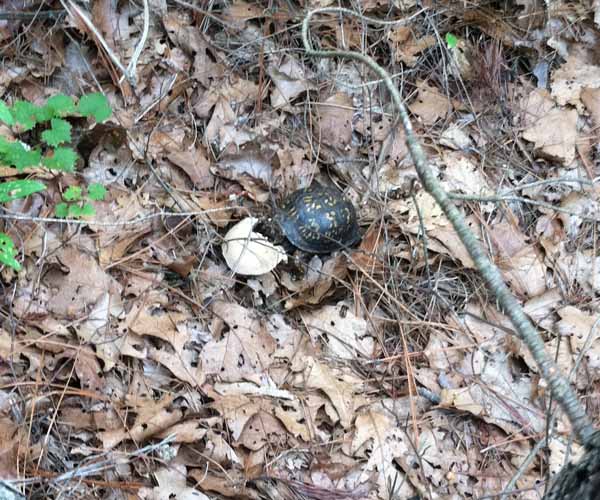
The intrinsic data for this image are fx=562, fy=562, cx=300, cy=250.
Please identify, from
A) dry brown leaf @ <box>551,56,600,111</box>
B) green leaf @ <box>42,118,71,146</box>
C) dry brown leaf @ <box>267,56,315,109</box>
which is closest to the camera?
green leaf @ <box>42,118,71,146</box>

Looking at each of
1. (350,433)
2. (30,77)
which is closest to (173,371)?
(350,433)

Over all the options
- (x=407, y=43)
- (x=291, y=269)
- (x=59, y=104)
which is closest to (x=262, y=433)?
(x=291, y=269)

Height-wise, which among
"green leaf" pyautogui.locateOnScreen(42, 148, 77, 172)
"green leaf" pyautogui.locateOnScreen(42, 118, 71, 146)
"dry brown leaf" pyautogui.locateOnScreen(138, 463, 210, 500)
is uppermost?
"green leaf" pyautogui.locateOnScreen(42, 118, 71, 146)

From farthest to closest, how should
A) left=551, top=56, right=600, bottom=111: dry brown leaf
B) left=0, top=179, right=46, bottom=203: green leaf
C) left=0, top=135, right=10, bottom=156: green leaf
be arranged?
left=551, top=56, right=600, bottom=111: dry brown leaf
left=0, top=135, right=10, bottom=156: green leaf
left=0, top=179, right=46, bottom=203: green leaf

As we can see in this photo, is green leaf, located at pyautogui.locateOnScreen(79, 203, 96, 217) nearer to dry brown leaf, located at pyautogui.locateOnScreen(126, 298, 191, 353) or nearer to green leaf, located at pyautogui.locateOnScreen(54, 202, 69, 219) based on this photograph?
green leaf, located at pyautogui.locateOnScreen(54, 202, 69, 219)

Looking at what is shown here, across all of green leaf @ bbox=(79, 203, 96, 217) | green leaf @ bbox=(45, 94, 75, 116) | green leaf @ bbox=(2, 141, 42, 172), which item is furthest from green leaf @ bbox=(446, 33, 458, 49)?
green leaf @ bbox=(2, 141, 42, 172)

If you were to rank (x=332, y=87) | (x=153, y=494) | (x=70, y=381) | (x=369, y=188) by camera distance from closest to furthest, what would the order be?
(x=153, y=494), (x=70, y=381), (x=369, y=188), (x=332, y=87)

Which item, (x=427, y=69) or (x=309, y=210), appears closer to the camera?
(x=309, y=210)

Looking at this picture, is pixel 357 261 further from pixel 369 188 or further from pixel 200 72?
pixel 200 72

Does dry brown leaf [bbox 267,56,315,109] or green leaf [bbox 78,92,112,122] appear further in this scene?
dry brown leaf [bbox 267,56,315,109]
